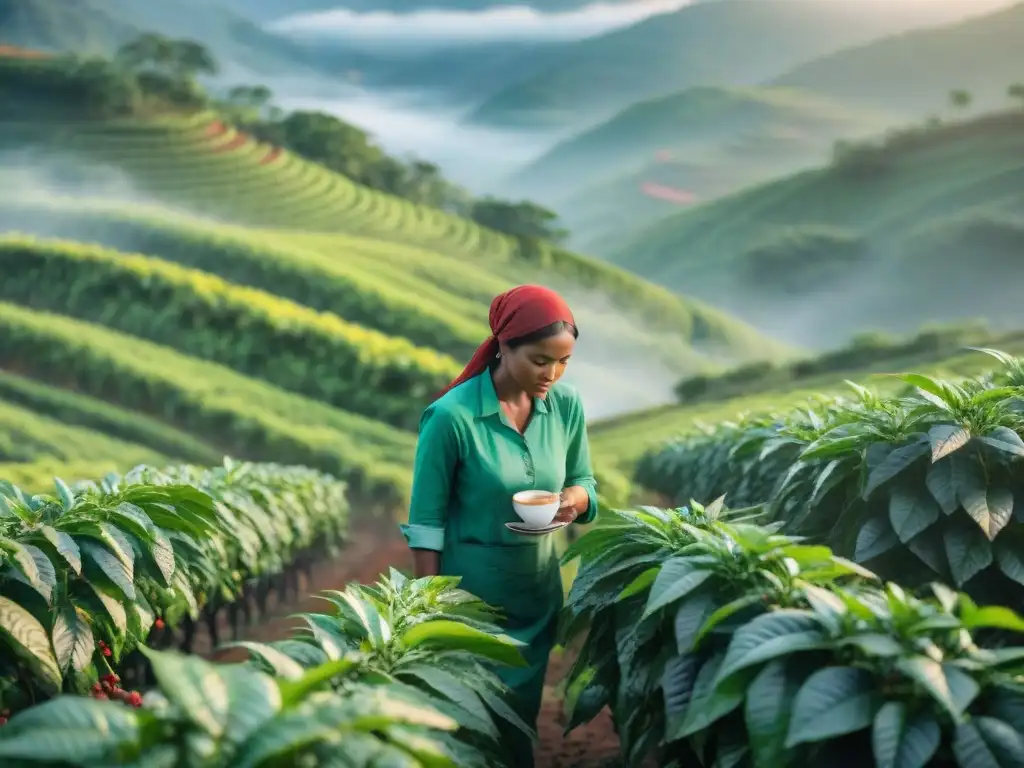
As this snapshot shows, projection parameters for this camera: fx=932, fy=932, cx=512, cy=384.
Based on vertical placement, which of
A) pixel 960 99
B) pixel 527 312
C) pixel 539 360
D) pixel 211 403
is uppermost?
pixel 960 99

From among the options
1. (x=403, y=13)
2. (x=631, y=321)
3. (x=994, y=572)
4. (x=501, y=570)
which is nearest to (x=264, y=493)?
(x=501, y=570)

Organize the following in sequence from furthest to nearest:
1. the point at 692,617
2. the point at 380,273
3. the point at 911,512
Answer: the point at 380,273 → the point at 911,512 → the point at 692,617

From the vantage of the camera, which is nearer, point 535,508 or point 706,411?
point 535,508

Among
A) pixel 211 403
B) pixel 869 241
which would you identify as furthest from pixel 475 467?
pixel 869 241

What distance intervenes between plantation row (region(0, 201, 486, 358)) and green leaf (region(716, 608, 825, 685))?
665 centimetres

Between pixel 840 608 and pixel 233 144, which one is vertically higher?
pixel 233 144

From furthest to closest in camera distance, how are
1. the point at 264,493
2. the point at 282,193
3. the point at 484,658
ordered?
the point at 282,193 < the point at 264,493 < the point at 484,658

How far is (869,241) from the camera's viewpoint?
795 centimetres

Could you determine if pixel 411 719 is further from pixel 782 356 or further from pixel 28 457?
pixel 782 356

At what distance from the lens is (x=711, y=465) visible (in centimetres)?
454

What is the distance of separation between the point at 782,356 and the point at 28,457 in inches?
230

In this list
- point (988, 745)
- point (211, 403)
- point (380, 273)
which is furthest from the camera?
point (380, 273)

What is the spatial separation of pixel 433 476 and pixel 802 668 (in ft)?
3.20

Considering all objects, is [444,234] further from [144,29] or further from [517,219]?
[144,29]
